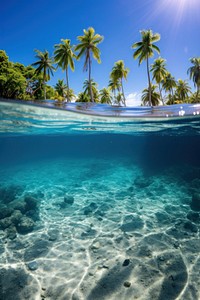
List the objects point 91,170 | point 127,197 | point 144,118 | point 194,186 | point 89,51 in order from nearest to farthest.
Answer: point 127,197 → point 194,186 → point 144,118 → point 91,170 → point 89,51

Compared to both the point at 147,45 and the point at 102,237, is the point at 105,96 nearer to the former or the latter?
the point at 147,45

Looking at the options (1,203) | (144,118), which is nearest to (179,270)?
(1,203)

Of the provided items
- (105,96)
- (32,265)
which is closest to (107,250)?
(32,265)

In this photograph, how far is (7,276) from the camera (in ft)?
19.3

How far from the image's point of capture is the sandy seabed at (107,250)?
5.36 meters

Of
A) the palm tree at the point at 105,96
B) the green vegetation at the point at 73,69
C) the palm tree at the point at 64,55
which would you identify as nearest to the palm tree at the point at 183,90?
the green vegetation at the point at 73,69

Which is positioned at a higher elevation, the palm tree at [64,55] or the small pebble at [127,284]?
the palm tree at [64,55]

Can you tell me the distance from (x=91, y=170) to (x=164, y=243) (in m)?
12.9

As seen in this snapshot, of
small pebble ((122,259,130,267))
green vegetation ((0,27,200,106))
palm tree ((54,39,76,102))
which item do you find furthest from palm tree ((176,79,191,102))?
small pebble ((122,259,130,267))

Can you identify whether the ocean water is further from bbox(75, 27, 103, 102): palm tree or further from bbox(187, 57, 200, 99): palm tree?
bbox(187, 57, 200, 99): palm tree

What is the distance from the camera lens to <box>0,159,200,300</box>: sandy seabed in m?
5.36

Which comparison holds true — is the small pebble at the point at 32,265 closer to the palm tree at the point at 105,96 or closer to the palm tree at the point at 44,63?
the palm tree at the point at 44,63

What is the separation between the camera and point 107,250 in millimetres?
6879

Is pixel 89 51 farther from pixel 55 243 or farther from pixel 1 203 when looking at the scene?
pixel 55 243
